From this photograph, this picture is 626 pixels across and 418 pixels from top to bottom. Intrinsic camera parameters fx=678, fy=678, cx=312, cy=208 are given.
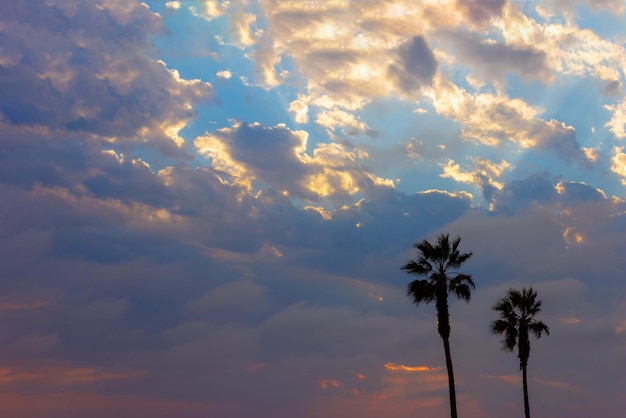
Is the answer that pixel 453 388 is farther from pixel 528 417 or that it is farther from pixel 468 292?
pixel 528 417

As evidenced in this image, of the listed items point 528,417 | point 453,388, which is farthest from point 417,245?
point 528,417

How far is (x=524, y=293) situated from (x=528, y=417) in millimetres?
11641

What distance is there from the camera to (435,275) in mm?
58188

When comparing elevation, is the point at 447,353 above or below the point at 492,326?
below

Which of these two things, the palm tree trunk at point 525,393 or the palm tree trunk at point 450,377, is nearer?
the palm tree trunk at point 450,377

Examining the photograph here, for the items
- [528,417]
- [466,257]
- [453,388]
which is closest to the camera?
[453,388]

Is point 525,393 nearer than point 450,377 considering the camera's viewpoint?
No

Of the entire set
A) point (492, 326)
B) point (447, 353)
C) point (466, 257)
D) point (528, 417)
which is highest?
point (466, 257)

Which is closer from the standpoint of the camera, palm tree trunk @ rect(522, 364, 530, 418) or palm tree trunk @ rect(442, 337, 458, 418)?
palm tree trunk @ rect(442, 337, 458, 418)

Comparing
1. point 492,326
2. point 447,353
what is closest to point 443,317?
point 447,353

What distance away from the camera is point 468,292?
57375mm

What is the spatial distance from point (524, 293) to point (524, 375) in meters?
7.82

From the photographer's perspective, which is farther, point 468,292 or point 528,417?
point 528,417

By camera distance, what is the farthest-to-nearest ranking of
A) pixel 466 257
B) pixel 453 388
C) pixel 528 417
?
pixel 528 417 → pixel 466 257 → pixel 453 388
